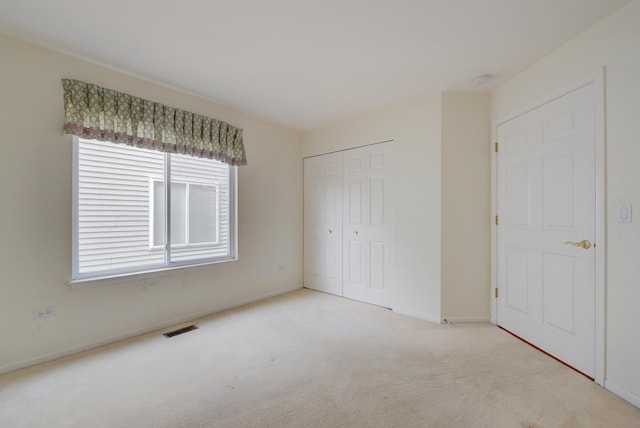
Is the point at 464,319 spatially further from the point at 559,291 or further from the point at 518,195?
the point at 518,195

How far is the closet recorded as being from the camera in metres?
3.54

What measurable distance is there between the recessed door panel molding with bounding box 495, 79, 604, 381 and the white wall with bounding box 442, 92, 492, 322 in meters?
0.15

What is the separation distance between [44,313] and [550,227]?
434 cm

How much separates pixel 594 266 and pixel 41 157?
14.4 ft

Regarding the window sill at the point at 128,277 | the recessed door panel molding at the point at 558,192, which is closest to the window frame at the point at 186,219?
the window sill at the point at 128,277

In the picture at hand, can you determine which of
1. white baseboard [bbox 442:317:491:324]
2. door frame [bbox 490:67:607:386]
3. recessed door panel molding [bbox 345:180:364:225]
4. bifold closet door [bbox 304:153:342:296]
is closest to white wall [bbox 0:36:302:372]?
bifold closet door [bbox 304:153:342:296]

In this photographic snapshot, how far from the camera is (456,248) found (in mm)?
3023

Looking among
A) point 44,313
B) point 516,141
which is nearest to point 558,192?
point 516,141

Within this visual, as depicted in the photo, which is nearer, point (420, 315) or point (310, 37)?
point (310, 37)

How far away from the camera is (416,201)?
10.5ft

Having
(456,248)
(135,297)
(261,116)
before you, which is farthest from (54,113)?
(456,248)

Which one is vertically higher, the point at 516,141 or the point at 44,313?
the point at 516,141

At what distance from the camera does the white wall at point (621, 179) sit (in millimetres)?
1715

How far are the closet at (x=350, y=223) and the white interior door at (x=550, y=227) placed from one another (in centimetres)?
125
